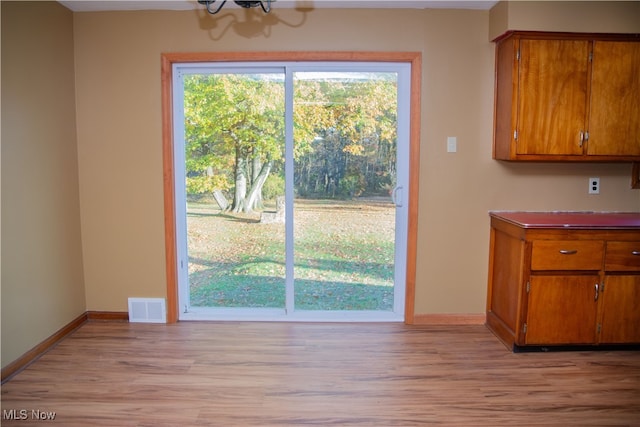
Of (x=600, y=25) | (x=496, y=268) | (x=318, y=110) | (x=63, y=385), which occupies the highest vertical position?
(x=600, y=25)

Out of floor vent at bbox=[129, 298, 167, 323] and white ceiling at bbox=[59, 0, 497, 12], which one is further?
floor vent at bbox=[129, 298, 167, 323]

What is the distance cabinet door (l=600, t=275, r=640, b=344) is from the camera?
297 centimetres

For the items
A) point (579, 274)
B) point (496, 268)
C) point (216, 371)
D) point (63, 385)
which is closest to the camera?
point (63, 385)

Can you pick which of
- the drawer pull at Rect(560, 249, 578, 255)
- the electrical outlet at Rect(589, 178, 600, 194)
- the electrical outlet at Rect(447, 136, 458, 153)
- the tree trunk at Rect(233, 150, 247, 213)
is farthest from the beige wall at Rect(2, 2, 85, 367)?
the electrical outlet at Rect(589, 178, 600, 194)

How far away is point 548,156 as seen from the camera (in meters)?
3.16

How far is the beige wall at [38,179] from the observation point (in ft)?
8.79

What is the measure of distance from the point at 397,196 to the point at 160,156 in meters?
1.79

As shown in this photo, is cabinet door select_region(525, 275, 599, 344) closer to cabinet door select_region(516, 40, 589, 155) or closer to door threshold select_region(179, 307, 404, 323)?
cabinet door select_region(516, 40, 589, 155)

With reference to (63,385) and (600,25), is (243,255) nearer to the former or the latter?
(63,385)

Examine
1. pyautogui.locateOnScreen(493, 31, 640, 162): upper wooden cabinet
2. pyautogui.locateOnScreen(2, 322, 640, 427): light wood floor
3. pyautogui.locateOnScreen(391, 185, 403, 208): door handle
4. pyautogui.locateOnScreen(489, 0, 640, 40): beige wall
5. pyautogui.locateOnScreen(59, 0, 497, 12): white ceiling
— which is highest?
pyautogui.locateOnScreen(59, 0, 497, 12): white ceiling

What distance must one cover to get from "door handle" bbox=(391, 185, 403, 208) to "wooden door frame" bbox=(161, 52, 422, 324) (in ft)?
0.30

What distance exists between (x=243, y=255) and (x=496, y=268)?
1.92m

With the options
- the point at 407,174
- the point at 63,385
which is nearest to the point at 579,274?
the point at 407,174

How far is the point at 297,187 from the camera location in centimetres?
352
